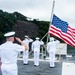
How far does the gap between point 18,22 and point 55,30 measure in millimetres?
17758

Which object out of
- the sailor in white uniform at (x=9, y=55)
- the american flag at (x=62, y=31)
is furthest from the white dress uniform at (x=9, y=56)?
the american flag at (x=62, y=31)

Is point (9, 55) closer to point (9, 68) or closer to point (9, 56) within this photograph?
point (9, 56)

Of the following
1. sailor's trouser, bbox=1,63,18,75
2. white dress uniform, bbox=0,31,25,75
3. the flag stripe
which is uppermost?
the flag stripe

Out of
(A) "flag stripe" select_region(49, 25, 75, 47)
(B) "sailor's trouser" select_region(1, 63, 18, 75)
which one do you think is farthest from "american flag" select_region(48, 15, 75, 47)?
(B) "sailor's trouser" select_region(1, 63, 18, 75)

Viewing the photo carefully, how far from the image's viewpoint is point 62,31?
16391 millimetres

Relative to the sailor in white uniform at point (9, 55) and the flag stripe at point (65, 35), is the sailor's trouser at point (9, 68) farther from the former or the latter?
the flag stripe at point (65, 35)

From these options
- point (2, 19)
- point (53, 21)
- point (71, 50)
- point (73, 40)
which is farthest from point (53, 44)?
point (2, 19)

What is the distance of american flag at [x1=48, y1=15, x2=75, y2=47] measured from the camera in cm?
1574

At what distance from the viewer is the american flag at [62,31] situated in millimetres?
15742

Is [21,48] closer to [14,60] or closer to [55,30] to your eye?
[14,60]

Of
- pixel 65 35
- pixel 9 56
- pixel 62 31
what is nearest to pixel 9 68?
→ pixel 9 56

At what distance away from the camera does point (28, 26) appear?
34.7 m

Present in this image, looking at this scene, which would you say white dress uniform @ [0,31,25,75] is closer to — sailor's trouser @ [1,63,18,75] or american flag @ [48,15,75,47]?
sailor's trouser @ [1,63,18,75]

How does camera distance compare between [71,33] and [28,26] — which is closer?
[71,33]
